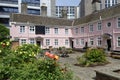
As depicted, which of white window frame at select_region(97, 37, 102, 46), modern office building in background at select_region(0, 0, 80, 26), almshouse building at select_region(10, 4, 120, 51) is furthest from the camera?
modern office building in background at select_region(0, 0, 80, 26)

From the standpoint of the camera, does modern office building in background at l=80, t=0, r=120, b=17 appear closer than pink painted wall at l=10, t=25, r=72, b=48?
No

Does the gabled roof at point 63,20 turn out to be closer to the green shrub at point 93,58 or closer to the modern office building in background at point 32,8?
the modern office building in background at point 32,8

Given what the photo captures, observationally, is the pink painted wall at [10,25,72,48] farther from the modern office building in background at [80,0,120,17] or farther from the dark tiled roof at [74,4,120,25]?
the modern office building in background at [80,0,120,17]

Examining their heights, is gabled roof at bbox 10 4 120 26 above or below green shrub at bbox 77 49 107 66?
above

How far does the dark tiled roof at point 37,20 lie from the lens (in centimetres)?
3959

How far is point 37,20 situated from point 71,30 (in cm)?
867

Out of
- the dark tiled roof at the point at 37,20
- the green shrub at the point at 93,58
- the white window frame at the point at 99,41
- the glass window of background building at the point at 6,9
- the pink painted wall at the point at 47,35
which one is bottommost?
the green shrub at the point at 93,58

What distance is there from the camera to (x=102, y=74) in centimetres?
909

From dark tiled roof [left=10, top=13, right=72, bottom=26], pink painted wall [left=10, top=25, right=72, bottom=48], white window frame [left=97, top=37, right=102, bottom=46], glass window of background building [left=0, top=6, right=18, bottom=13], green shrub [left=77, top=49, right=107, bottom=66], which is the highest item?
glass window of background building [left=0, top=6, right=18, bottom=13]

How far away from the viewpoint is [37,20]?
4219 centimetres

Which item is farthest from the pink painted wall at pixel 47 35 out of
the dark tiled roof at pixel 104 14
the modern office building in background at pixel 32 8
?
the modern office building in background at pixel 32 8

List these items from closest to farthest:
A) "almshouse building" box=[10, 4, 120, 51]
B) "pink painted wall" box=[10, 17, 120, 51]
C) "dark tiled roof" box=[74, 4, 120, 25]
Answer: "pink painted wall" box=[10, 17, 120, 51], "dark tiled roof" box=[74, 4, 120, 25], "almshouse building" box=[10, 4, 120, 51]

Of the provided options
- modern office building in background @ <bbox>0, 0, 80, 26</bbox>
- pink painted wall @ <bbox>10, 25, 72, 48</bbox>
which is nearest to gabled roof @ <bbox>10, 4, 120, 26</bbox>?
pink painted wall @ <bbox>10, 25, 72, 48</bbox>

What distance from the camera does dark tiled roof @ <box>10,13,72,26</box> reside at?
3959 cm
